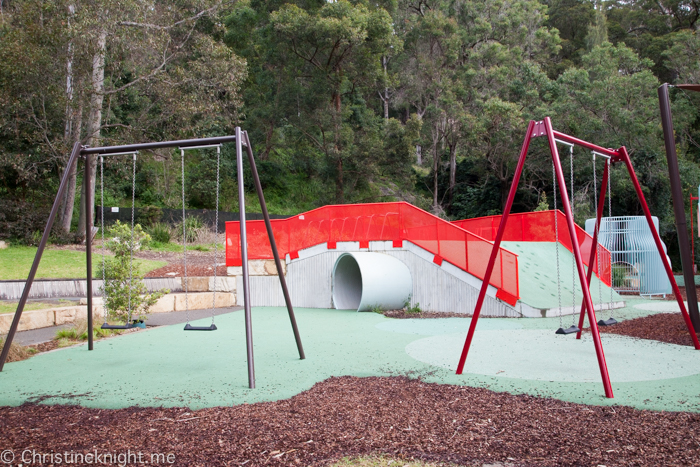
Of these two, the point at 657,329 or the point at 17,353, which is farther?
the point at 657,329

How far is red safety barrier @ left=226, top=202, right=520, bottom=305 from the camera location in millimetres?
11258

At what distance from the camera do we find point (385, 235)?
13.1 metres

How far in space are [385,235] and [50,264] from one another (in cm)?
1053

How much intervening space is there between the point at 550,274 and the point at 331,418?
1021cm

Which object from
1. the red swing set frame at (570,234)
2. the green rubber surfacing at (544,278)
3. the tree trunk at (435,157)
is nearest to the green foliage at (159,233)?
the green rubber surfacing at (544,278)

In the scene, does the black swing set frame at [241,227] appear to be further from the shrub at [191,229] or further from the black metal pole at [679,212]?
the shrub at [191,229]

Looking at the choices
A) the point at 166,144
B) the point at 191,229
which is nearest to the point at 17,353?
the point at 166,144

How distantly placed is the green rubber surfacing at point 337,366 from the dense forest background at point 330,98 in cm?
1402

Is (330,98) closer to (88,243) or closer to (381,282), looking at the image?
(381,282)

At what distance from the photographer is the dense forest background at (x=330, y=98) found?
2000cm

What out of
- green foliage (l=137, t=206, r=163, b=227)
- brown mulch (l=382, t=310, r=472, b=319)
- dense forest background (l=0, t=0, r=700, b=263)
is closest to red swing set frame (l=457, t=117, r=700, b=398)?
brown mulch (l=382, t=310, r=472, b=319)

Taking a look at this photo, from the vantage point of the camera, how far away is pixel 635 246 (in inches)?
588

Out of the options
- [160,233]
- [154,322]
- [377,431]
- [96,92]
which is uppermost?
[96,92]

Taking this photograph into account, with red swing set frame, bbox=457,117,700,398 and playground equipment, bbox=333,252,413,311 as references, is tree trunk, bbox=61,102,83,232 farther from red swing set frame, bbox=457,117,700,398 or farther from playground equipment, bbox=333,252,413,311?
red swing set frame, bbox=457,117,700,398
